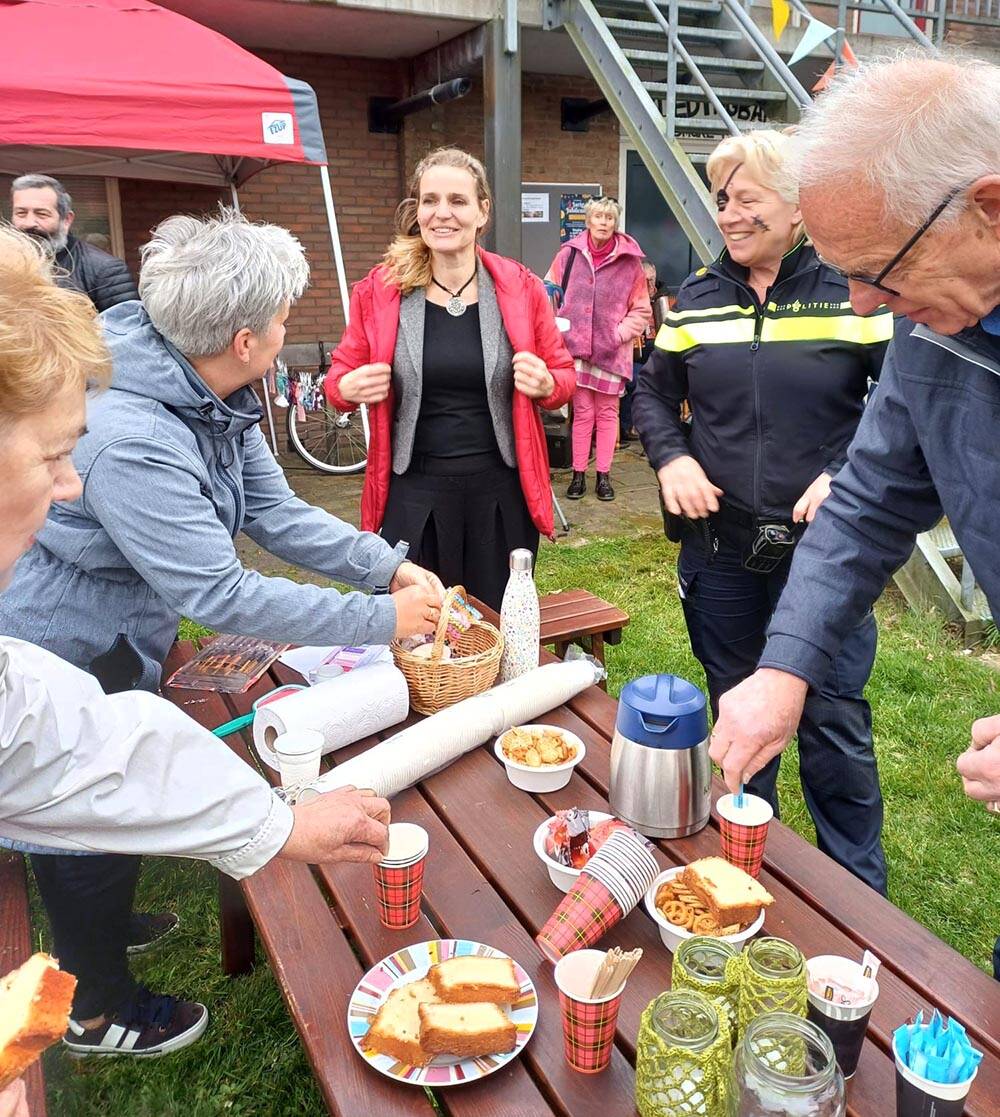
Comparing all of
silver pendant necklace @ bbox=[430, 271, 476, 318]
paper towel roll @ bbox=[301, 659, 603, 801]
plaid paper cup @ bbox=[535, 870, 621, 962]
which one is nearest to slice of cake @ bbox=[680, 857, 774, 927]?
plaid paper cup @ bbox=[535, 870, 621, 962]

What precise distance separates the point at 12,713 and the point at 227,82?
4.83 meters

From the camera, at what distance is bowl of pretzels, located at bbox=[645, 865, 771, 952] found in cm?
140

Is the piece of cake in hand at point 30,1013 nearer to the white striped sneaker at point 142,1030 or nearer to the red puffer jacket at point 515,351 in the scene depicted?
the white striped sneaker at point 142,1030

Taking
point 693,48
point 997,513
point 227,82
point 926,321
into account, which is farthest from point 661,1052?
point 693,48

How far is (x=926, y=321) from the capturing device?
1461 millimetres

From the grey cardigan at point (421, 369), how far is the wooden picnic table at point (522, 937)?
1.59m

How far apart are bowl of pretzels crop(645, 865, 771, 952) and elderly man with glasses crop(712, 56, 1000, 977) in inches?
8.3

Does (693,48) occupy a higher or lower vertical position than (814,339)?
higher

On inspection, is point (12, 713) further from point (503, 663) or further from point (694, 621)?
point (694, 621)

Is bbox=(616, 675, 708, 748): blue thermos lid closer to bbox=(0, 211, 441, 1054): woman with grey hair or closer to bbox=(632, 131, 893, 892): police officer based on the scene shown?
bbox=(0, 211, 441, 1054): woman with grey hair

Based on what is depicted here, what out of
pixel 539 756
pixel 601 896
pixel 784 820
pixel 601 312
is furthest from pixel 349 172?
pixel 601 896

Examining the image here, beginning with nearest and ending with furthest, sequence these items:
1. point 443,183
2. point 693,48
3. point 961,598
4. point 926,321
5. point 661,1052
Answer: point 661,1052
point 926,321
point 443,183
point 961,598
point 693,48

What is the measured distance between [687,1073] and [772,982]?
0.46 ft

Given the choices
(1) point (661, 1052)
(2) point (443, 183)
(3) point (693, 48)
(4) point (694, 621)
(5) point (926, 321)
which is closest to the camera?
(1) point (661, 1052)
